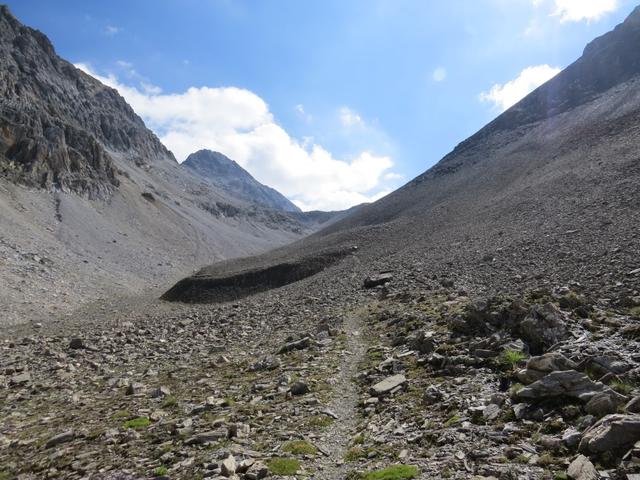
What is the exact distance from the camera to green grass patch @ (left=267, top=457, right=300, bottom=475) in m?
10.1

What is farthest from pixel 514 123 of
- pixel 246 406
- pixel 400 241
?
pixel 246 406

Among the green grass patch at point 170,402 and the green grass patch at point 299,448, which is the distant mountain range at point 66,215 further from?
the green grass patch at point 299,448

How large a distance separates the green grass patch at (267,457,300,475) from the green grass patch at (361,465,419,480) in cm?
163

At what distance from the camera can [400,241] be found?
6181 centimetres

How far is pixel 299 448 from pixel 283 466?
3.26 ft

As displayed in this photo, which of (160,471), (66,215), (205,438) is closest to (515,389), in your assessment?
(205,438)

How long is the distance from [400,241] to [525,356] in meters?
48.0

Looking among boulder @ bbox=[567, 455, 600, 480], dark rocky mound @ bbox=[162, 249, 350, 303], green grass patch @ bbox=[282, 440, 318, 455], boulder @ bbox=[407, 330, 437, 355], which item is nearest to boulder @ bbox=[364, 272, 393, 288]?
dark rocky mound @ bbox=[162, 249, 350, 303]

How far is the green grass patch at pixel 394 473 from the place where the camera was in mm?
9143

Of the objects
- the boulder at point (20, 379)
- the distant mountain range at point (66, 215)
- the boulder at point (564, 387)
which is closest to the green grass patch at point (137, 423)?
the boulder at point (20, 379)

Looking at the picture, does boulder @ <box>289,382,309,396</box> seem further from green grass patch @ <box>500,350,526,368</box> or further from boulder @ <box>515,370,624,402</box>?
boulder @ <box>515,370,624,402</box>

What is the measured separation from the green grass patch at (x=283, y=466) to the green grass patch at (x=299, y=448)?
0.43 meters

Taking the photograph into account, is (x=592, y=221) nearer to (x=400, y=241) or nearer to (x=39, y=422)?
(x=400, y=241)

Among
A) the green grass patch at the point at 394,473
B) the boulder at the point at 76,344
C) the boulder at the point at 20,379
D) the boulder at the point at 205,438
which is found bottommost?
the green grass patch at the point at 394,473
